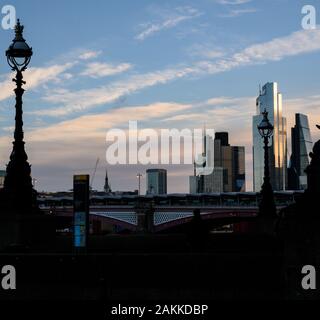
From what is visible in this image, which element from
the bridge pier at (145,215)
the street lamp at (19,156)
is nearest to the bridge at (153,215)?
the bridge pier at (145,215)

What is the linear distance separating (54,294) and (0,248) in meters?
4.74

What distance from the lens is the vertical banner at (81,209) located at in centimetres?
1659

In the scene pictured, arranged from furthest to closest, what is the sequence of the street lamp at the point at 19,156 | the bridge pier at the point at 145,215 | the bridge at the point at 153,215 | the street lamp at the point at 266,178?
the bridge pier at the point at 145,215, the bridge at the point at 153,215, the street lamp at the point at 266,178, the street lamp at the point at 19,156

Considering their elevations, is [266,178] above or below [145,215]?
below

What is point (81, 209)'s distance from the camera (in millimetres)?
16656

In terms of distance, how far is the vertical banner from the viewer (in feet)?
54.4

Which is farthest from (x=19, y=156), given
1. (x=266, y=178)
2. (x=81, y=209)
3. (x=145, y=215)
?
(x=145, y=215)

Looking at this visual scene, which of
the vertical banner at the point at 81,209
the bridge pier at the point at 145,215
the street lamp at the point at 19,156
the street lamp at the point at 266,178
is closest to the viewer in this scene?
the vertical banner at the point at 81,209

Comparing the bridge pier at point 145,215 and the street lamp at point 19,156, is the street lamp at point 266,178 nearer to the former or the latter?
the street lamp at point 19,156

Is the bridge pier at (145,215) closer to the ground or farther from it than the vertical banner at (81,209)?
farther from it

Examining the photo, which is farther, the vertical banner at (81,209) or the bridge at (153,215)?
the bridge at (153,215)

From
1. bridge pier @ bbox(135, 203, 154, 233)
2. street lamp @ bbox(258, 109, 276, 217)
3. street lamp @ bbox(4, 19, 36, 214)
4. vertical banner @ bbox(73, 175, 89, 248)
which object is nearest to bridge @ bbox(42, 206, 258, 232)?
bridge pier @ bbox(135, 203, 154, 233)

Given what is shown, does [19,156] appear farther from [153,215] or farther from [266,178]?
[153,215]
